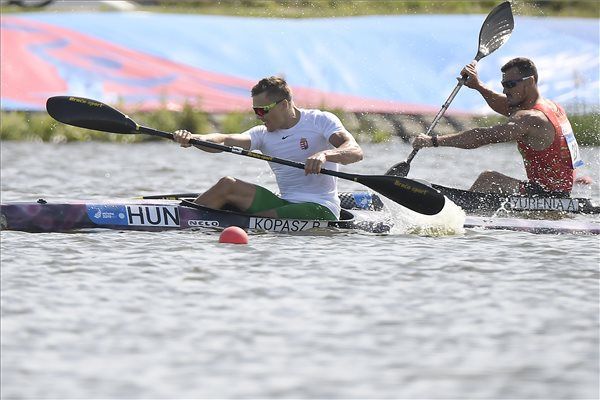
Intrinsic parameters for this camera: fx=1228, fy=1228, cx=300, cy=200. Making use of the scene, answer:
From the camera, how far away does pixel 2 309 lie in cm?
643

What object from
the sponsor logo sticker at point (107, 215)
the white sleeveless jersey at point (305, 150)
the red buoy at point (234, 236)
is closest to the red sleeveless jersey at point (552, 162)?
the white sleeveless jersey at point (305, 150)

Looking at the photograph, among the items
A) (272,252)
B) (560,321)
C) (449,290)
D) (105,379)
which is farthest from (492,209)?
(105,379)

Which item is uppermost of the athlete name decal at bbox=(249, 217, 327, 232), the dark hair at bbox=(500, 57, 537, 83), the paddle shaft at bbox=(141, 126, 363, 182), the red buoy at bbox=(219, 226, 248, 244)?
the dark hair at bbox=(500, 57, 537, 83)

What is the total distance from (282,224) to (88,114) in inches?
79.5

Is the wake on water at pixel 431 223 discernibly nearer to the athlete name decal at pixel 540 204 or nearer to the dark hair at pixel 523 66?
the athlete name decal at pixel 540 204

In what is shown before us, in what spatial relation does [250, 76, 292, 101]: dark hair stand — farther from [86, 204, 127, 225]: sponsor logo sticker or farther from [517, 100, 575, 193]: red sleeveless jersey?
[517, 100, 575, 193]: red sleeveless jersey

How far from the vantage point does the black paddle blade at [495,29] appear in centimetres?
1234

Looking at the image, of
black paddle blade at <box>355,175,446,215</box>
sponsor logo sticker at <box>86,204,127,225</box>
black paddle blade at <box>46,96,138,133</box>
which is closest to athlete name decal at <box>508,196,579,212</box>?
black paddle blade at <box>355,175,446,215</box>

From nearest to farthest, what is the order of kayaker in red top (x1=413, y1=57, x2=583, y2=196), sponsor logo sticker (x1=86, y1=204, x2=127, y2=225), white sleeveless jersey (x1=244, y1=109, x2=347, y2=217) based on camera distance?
sponsor logo sticker (x1=86, y1=204, x2=127, y2=225)
white sleeveless jersey (x1=244, y1=109, x2=347, y2=217)
kayaker in red top (x1=413, y1=57, x2=583, y2=196)

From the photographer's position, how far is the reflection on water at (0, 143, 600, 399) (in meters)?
5.23

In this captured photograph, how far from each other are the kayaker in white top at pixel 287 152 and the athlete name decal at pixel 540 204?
6.54 ft

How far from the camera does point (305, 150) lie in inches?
377

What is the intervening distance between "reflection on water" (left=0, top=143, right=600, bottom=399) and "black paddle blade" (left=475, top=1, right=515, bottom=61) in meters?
2.91

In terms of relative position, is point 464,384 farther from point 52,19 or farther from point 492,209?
point 52,19
